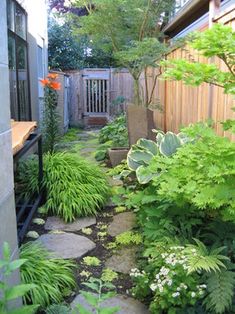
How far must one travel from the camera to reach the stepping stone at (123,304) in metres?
2.24

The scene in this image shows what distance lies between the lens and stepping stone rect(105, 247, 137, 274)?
9.10ft

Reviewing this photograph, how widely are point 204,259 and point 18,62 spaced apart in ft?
16.9

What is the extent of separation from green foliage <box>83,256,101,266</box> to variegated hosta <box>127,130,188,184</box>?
2.60 ft

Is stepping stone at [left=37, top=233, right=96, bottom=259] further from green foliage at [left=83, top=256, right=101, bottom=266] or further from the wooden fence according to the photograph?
the wooden fence

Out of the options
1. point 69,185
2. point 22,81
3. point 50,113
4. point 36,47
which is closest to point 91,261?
point 69,185

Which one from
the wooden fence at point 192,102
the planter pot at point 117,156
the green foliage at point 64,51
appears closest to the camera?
the wooden fence at point 192,102

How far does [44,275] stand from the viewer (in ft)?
7.88

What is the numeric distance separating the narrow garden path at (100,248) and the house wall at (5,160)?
0.80 m

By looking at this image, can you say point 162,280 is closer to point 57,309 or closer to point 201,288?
point 201,288

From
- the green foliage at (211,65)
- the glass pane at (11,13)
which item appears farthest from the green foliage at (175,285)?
the glass pane at (11,13)

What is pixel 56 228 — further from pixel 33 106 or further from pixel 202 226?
pixel 33 106

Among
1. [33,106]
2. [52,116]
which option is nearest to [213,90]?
[52,116]

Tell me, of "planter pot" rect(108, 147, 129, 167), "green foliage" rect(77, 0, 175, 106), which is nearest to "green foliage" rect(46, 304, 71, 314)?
"planter pot" rect(108, 147, 129, 167)

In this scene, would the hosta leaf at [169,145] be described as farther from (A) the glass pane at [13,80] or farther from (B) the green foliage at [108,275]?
(A) the glass pane at [13,80]
